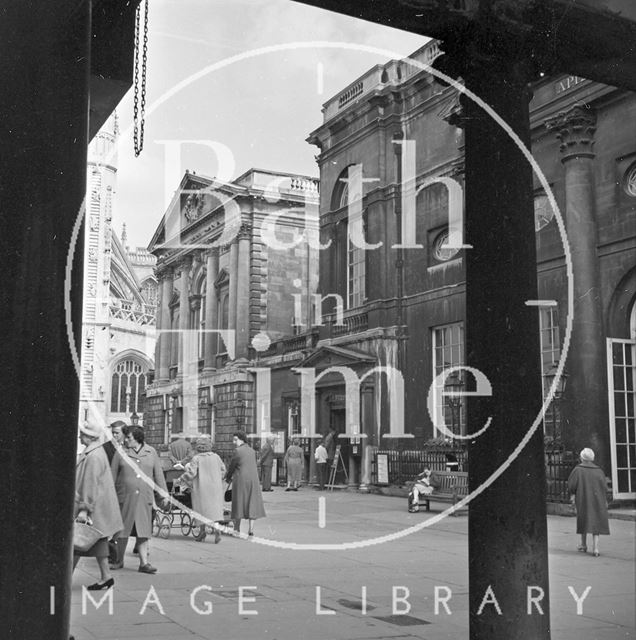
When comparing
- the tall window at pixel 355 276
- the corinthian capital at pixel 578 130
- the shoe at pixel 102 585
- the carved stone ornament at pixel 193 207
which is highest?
the carved stone ornament at pixel 193 207

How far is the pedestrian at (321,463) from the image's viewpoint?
26.0m

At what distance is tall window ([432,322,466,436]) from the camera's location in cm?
2225

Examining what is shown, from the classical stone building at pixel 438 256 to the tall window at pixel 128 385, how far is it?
125 ft

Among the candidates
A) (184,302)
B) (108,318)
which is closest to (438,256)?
(184,302)

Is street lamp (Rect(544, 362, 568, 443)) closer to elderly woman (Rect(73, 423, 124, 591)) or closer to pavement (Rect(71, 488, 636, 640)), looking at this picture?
pavement (Rect(71, 488, 636, 640))

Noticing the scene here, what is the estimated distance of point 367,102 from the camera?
1057 inches

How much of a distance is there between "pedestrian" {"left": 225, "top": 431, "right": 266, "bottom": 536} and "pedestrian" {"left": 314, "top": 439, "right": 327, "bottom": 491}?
1255cm

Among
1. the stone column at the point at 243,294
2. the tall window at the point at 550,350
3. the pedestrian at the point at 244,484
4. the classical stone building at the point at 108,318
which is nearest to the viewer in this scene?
the pedestrian at the point at 244,484

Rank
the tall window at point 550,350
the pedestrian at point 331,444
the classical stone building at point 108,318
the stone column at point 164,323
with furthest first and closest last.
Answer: the classical stone building at point 108,318, the stone column at point 164,323, the pedestrian at point 331,444, the tall window at point 550,350

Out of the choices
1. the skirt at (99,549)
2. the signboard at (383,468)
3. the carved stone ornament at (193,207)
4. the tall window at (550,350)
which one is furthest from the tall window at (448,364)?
the carved stone ornament at (193,207)

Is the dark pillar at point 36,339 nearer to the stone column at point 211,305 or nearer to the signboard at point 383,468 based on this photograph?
the signboard at point 383,468

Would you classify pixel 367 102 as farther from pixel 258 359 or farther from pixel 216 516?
pixel 216 516

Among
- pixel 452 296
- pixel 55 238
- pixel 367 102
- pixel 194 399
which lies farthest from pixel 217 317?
pixel 55 238

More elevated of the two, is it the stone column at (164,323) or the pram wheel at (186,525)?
the stone column at (164,323)
